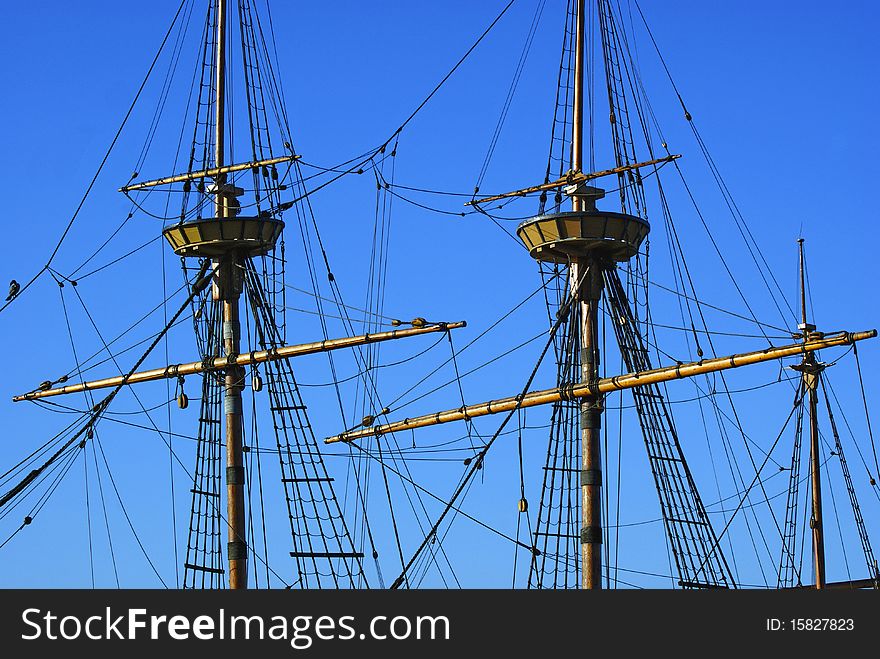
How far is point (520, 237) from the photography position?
211 feet

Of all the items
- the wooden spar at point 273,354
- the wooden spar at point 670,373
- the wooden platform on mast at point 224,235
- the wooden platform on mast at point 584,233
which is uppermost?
the wooden platform on mast at point 224,235

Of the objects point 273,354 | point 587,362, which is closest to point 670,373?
point 587,362

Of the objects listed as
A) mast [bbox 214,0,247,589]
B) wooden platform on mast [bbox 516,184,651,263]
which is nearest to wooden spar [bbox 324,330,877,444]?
wooden platform on mast [bbox 516,184,651,263]

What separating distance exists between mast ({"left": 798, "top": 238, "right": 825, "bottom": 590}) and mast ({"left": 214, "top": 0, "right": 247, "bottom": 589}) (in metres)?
21.1

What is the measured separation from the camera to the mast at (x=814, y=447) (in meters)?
74.4

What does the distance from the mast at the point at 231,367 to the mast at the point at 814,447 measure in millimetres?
21075

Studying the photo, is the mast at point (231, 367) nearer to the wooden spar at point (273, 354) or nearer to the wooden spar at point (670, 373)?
the wooden spar at point (273, 354)

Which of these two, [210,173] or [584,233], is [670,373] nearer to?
[584,233]

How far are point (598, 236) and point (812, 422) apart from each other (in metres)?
16.5

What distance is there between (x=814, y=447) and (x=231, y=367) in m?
23.6

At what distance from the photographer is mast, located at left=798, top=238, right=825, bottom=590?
2928 inches

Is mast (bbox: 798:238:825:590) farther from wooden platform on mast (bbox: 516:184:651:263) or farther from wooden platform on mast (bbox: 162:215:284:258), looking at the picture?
wooden platform on mast (bbox: 162:215:284:258)

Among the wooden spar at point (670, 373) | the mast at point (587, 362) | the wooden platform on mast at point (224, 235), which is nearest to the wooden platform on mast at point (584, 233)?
the mast at point (587, 362)
